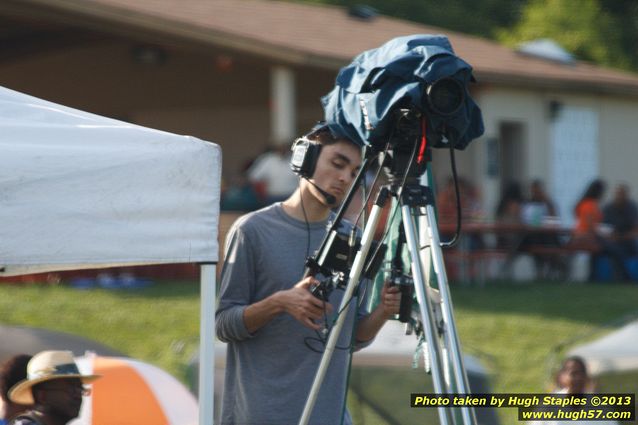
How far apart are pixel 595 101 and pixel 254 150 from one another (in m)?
5.70

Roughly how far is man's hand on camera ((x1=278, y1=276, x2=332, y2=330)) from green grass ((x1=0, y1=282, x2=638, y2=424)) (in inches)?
232

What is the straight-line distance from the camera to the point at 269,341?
435cm

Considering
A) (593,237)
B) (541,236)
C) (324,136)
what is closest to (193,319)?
(541,236)

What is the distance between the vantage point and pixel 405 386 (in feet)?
22.3

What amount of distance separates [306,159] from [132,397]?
2018 mm

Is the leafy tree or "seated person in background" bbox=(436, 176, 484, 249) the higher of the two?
"seated person in background" bbox=(436, 176, 484, 249)

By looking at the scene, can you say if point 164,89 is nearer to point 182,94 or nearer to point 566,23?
point 182,94

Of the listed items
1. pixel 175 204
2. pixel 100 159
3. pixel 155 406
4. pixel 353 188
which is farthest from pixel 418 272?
pixel 155 406

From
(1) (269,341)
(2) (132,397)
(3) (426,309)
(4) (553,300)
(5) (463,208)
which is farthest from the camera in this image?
(5) (463,208)

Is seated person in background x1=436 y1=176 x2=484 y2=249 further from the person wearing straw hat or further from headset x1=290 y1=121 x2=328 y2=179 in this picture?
headset x1=290 y1=121 x2=328 y2=179

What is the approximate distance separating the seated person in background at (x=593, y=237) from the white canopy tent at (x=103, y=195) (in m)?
13.7

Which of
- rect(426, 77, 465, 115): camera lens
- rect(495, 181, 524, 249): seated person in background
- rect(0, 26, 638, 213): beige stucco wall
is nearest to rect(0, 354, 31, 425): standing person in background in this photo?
rect(426, 77, 465, 115): camera lens

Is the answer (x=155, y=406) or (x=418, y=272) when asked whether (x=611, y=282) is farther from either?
(x=418, y=272)

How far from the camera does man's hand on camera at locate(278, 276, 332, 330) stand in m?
4.11
